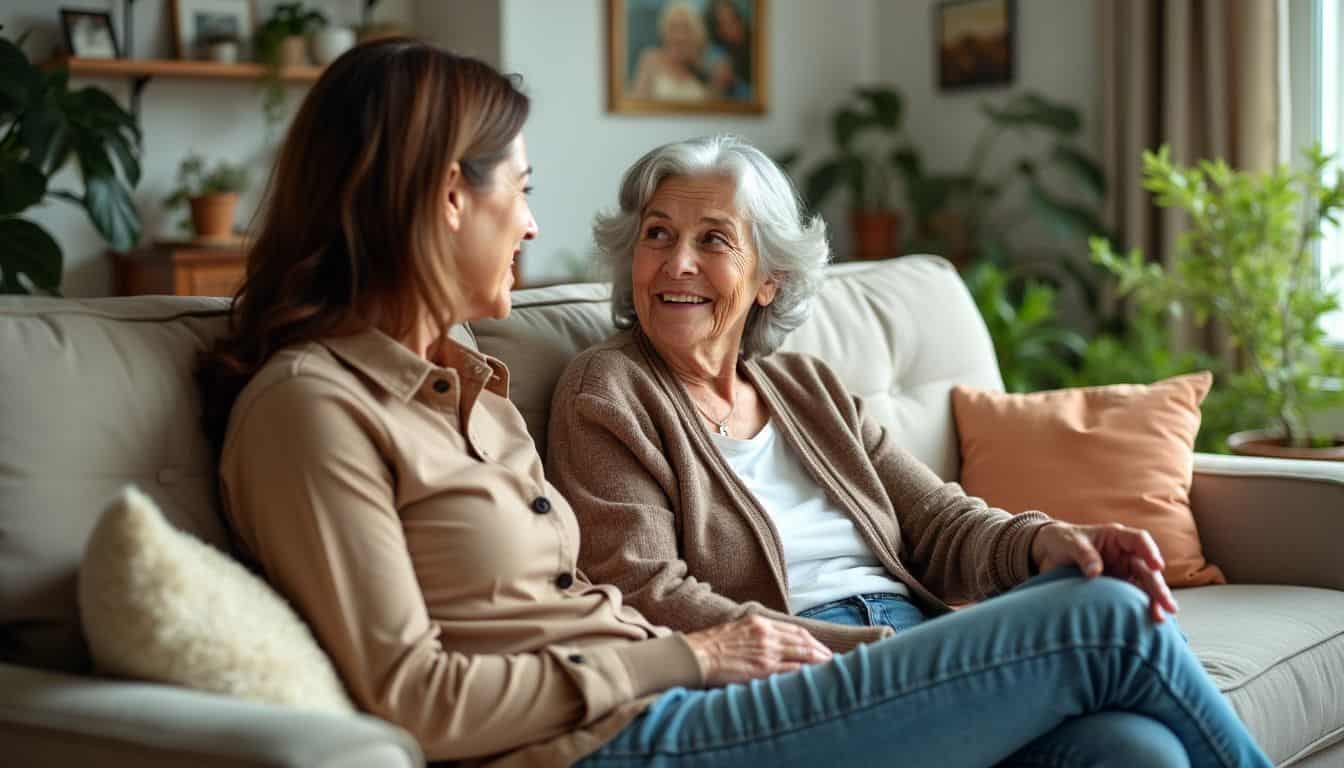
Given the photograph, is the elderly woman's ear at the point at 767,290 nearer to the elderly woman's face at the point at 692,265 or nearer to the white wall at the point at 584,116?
the elderly woman's face at the point at 692,265

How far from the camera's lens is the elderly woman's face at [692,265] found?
196 centimetres

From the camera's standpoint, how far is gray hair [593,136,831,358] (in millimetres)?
2018

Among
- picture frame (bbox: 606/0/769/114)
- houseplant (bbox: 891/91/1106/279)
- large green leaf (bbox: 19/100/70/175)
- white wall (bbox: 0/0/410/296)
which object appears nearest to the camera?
large green leaf (bbox: 19/100/70/175)

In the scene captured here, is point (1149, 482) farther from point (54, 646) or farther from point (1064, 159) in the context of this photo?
point (1064, 159)

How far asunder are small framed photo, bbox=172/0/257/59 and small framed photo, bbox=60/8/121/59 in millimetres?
221

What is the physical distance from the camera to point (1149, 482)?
231 cm

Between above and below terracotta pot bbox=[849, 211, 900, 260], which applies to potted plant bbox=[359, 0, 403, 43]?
above

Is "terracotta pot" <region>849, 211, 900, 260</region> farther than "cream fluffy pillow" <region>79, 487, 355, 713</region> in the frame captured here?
Yes

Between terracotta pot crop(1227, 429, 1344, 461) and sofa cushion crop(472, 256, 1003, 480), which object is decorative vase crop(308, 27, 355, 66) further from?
terracotta pot crop(1227, 429, 1344, 461)

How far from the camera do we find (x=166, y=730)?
3.72 ft

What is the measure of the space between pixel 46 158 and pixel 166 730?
5.69 ft

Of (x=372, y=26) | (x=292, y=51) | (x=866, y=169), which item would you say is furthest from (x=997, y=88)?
(x=292, y=51)

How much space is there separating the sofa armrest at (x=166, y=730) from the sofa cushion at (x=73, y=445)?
83 millimetres

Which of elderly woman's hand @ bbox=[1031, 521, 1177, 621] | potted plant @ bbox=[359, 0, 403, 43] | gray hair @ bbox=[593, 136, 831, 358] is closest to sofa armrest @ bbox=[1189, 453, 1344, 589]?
elderly woman's hand @ bbox=[1031, 521, 1177, 621]
